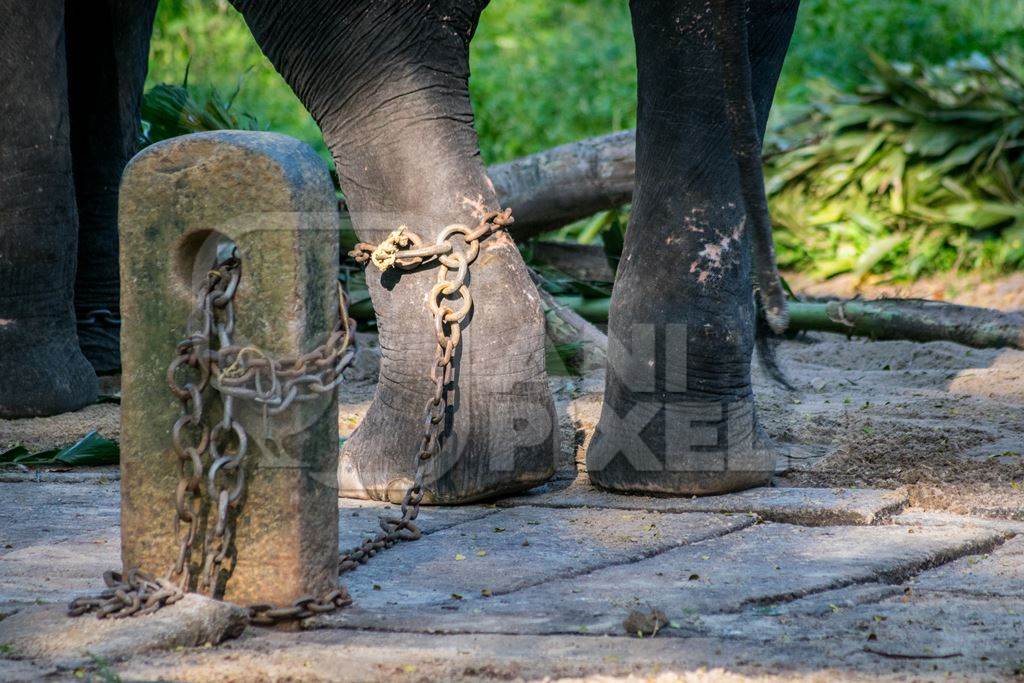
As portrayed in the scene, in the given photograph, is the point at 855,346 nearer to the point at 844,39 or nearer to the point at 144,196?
the point at 144,196

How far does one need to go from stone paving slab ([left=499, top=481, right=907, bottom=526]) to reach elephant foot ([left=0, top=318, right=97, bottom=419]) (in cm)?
154

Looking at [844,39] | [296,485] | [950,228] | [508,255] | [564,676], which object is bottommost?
[564,676]

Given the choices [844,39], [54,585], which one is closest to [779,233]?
[844,39]

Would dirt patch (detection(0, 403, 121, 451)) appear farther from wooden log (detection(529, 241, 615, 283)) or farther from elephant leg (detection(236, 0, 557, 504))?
wooden log (detection(529, 241, 615, 283))

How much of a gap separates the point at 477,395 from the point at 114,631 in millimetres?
1109

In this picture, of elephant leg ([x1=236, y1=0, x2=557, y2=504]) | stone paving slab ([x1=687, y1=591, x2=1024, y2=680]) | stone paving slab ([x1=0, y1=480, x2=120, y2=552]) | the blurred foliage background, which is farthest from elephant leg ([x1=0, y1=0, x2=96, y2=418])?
stone paving slab ([x1=687, y1=591, x2=1024, y2=680])

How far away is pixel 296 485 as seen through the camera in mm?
2033

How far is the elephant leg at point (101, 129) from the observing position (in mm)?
4648

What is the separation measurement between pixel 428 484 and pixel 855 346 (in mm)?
2537

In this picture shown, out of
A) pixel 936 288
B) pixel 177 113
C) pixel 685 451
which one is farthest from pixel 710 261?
pixel 936 288

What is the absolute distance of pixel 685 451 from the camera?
2945mm

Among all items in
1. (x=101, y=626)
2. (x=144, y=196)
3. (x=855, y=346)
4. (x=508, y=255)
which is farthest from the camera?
(x=855, y=346)

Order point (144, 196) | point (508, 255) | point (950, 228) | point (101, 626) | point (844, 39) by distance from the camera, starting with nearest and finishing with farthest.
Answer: point (101, 626)
point (144, 196)
point (508, 255)
point (950, 228)
point (844, 39)

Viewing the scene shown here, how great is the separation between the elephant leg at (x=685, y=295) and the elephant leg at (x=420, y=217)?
0.65 feet
